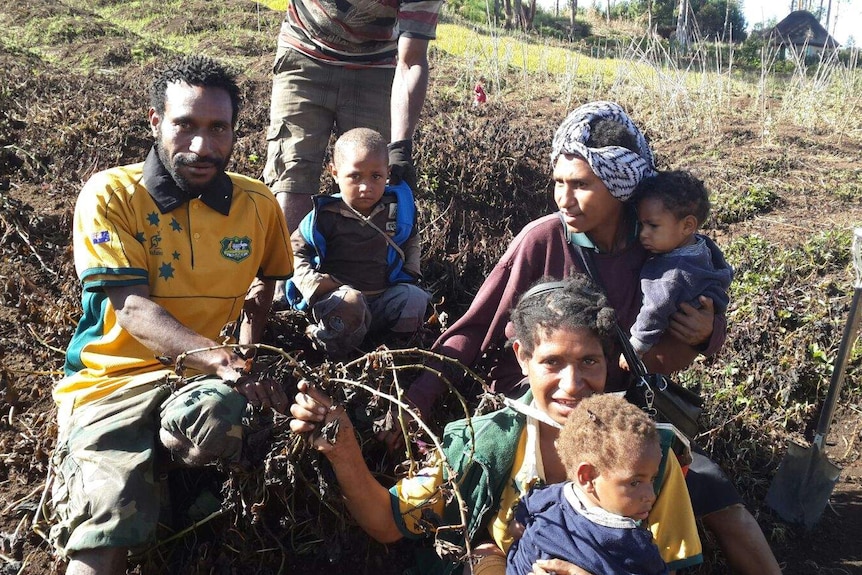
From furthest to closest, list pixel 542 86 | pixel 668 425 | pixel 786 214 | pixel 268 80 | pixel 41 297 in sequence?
pixel 542 86, pixel 268 80, pixel 786 214, pixel 41 297, pixel 668 425

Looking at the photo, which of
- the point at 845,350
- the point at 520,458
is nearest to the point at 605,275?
the point at 520,458

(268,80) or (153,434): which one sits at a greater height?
(268,80)

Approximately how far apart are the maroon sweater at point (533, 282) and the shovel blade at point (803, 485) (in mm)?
1051

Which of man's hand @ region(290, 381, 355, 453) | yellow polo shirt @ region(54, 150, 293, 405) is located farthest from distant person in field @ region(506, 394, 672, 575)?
yellow polo shirt @ region(54, 150, 293, 405)

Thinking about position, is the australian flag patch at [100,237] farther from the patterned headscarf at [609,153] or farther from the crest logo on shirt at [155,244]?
the patterned headscarf at [609,153]

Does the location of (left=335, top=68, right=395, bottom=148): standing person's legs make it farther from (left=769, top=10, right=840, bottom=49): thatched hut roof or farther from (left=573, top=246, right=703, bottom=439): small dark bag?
(left=769, top=10, right=840, bottom=49): thatched hut roof

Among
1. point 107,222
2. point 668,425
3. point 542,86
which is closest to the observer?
point 668,425

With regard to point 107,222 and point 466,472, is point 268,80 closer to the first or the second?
point 107,222

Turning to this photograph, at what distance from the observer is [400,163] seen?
141 inches

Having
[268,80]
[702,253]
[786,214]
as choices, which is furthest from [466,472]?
[268,80]

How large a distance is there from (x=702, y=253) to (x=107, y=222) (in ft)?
6.56

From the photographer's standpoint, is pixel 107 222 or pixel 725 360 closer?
pixel 107 222

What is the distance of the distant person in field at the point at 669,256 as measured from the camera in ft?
8.56

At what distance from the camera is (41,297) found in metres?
3.72
